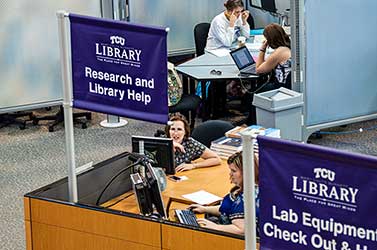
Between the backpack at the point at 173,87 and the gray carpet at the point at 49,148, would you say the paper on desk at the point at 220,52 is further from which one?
the backpack at the point at 173,87

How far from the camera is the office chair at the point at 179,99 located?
25.1 feet

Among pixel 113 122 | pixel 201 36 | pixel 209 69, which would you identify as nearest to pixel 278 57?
pixel 209 69

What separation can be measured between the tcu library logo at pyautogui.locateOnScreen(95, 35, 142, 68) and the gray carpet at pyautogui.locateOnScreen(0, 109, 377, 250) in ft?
8.12

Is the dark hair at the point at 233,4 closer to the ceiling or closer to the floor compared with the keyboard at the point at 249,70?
closer to the ceiling

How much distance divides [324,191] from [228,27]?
20.1ft

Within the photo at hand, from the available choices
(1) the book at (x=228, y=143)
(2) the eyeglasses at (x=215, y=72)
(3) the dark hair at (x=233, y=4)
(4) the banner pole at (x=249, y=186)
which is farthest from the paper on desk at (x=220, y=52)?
(4) the banner pole at (x=249, y=186)

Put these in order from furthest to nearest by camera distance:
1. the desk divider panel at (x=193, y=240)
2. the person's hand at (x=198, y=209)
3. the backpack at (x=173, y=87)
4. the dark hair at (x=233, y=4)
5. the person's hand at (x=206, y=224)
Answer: the dark hair at (x=233, y=4) < the backpack at (x=173, y=87) < the person's hand at (x=198, y=209) < the person's hand at (x=206, y=224) < the desk divider panel at (x=193, y=240)

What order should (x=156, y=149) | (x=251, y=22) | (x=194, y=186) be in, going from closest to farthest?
1. (x=156, y=149)
2. (x=194, y=186)
3. (x=251, y=22)

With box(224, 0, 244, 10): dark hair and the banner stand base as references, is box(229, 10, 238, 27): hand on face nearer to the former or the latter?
box(224, 0, 244, 10): dark hair

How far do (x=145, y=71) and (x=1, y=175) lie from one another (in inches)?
144

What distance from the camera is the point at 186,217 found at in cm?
479

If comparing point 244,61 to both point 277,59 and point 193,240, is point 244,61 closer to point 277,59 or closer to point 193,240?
point 277,59

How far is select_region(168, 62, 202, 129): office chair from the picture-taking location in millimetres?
7641

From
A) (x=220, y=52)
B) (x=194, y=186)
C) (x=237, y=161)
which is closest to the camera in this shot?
(x=237, y=161)
